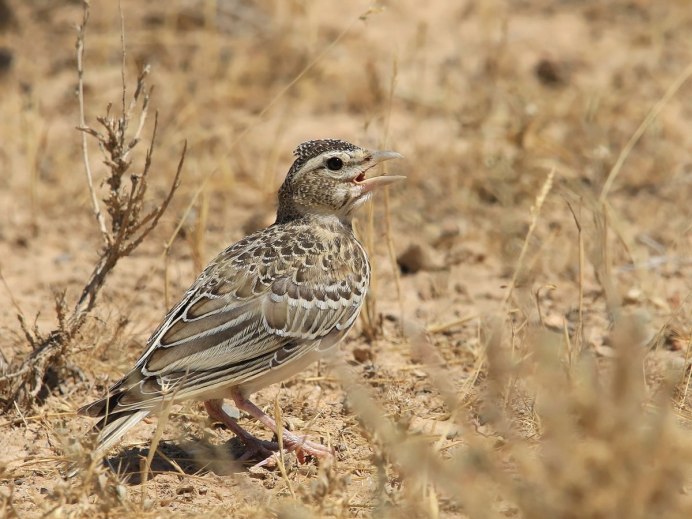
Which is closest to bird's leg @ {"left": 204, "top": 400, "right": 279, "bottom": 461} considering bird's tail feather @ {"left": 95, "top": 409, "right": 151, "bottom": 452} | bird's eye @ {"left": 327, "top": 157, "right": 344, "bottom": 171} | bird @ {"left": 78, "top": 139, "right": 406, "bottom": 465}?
bird @ {"left": 78, "top": 139, "right": 406, "bottom": 465}

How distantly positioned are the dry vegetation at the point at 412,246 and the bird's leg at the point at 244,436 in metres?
0.08

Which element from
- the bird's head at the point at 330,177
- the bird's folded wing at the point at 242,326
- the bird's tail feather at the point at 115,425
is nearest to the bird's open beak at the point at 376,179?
the bird's head at the point at 330,177

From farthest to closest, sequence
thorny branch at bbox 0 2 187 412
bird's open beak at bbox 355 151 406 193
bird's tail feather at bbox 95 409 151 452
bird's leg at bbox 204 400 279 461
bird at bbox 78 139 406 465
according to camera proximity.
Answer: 1. bird's open beak at bbox 355 151 406 193
2. thorny branch at bbox 0 2 187 412
3. bird's leg at bbox 204 400 279 461
4. bird at bbox 78 139 406 465
5. bird's tail feather at bbox 95 409 151 452

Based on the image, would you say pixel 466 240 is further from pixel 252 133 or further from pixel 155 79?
pixel 155 79

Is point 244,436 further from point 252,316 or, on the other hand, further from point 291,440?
point 252,316

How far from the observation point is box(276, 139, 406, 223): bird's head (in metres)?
5.99

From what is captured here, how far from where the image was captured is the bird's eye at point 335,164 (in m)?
6.00

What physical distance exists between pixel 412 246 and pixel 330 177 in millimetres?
1856

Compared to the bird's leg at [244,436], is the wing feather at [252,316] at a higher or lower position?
higher

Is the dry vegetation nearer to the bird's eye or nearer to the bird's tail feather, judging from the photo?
the bird's tail feather

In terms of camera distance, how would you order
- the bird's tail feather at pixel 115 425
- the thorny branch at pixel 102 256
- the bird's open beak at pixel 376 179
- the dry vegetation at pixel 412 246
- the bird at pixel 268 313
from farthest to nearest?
1. the bird's open beak at pixel 376 179
2. the thorny branch at pixel 102 256
3. the bird at pixel 268 313
4. the bird's tail feather at pixel 115 425
5. the dry vegetation at pixel 412 246

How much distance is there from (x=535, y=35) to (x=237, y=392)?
6.84 metres

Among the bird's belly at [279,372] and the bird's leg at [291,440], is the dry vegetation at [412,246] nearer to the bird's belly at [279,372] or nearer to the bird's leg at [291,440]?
the bird's leg at [291,440]

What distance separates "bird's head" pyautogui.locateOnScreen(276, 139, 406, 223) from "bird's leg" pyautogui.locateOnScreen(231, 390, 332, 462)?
1182 millimetres
